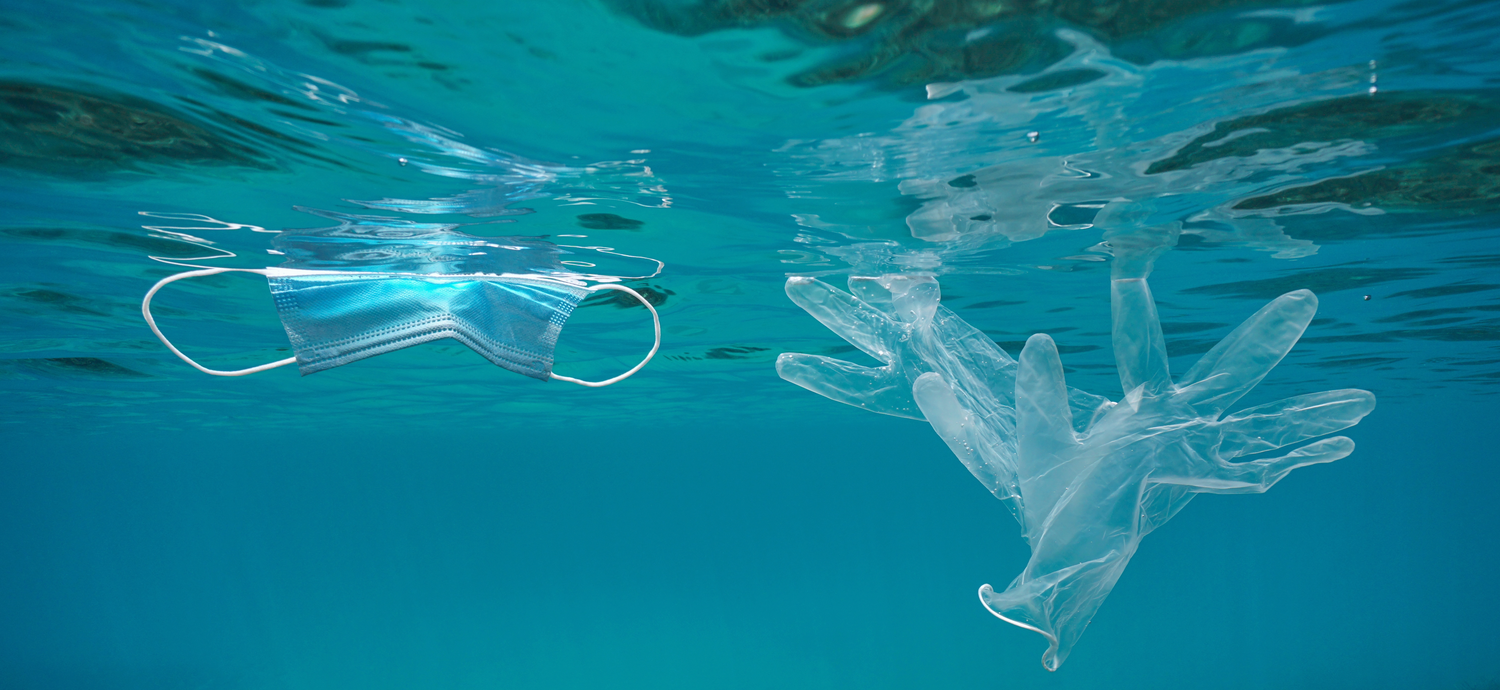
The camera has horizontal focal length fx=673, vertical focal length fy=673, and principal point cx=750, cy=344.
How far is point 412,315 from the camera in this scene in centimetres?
505

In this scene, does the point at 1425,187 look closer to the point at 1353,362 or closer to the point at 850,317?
the point at 850,317

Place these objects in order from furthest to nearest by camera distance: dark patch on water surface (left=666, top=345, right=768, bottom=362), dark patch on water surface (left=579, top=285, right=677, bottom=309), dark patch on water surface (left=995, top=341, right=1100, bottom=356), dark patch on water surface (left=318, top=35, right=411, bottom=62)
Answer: dark patch on water surface (left=666, top=345, right=768, bottom=362)
dark patch on water surface (left=995, top=341, right=1100, bottom=356)
dark patch on water surface (left=579, top=285, right=677, bottom=309)
dark patch on water surface (left=318, top=35, right=411, bottom=62)

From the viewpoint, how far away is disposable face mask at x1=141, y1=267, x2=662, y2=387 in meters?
4.63

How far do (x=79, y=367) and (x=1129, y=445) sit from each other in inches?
876

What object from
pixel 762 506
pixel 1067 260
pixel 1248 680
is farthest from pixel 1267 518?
pixel 1067 260

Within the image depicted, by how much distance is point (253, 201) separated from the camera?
21.6 feet

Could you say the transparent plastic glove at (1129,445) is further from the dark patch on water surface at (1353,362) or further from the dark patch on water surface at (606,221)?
the dark patch on water surface at (1353,362)

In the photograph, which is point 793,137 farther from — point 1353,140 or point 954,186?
point 1353,140

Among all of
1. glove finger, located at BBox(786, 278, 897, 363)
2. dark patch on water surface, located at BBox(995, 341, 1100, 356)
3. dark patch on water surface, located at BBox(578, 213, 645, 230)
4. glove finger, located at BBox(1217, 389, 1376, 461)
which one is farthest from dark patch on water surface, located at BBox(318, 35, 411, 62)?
dark patch on water surface, located at BBox(995, 341, 1100, 356)

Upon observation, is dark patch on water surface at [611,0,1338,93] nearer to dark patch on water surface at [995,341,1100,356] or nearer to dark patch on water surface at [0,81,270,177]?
dark patch on water surface at [0,81,270,177]

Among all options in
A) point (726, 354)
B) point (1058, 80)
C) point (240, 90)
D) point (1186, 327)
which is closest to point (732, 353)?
point (726, 354)

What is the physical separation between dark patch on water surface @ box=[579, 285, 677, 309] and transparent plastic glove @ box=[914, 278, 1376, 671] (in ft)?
22.3

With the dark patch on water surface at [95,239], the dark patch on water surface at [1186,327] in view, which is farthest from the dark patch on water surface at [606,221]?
the dark patch on water surface at [1186,327]

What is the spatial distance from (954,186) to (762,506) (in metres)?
113
